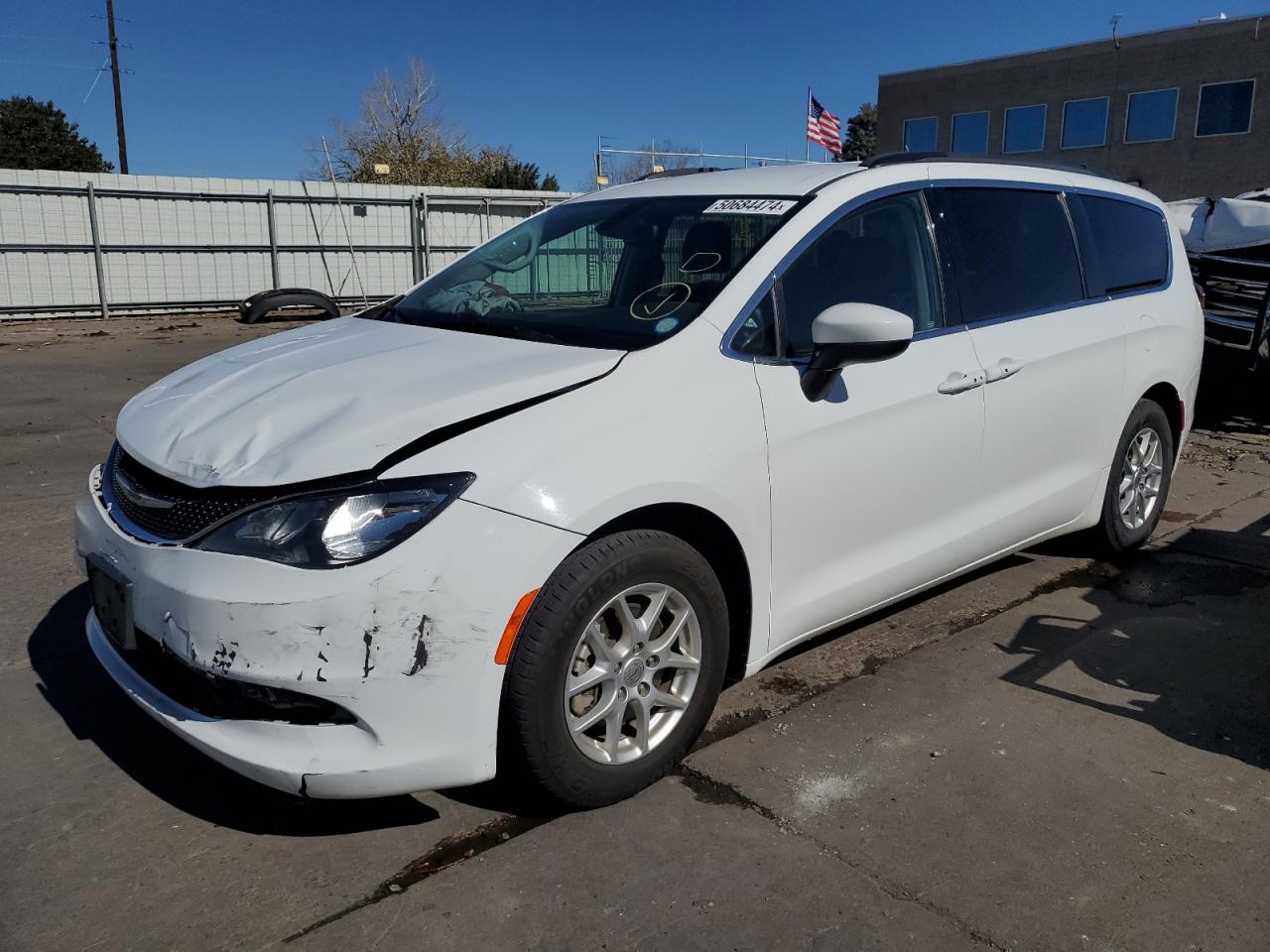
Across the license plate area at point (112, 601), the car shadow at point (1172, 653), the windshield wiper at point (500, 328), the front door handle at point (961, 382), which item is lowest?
the car shadow at point (1172, 653)

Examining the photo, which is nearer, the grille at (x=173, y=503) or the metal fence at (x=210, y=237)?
the grille at (x=173, y=503)

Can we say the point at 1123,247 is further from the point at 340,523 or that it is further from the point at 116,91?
the point at 116,91

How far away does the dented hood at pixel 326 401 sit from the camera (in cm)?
246

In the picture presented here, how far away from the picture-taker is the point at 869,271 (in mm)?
3434

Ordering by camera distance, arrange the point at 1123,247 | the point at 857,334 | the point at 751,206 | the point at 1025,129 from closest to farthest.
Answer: the point at 857,334
the point at 751,206
the point at 1123,247
the point at 1025,129

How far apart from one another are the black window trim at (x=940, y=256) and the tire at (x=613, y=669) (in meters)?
0.71

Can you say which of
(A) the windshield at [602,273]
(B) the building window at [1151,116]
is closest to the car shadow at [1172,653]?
(A) the windshield at [602,273]

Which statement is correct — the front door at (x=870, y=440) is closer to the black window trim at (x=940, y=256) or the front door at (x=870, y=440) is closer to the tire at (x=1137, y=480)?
the black window trim at (x=940, y=256)

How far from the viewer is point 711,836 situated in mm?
2678

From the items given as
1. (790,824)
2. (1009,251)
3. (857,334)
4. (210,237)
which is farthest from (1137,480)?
(210,237)

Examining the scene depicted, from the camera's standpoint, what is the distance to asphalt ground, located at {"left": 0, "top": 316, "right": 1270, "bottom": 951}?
92.8 inches

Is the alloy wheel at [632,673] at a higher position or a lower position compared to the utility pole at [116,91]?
lower

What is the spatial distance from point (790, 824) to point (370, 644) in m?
1.22

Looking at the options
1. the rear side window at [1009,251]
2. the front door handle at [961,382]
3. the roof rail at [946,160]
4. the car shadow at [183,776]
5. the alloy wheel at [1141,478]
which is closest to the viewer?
the car shadow at [183,776]
